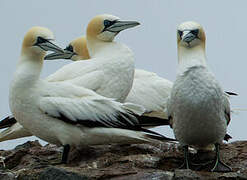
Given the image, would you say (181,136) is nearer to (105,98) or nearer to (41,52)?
(105,98)

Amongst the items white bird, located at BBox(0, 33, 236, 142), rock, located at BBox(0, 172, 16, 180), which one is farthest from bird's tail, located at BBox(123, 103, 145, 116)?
rock, located at BBox(0, 172, 16, 180)

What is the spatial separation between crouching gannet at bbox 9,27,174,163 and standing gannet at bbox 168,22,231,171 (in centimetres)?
54

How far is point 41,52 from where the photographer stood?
1055 centimetres

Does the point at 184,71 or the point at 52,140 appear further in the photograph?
the point at 52,140

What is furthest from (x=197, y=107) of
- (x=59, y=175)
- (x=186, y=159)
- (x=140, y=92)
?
(x=140, y=92)

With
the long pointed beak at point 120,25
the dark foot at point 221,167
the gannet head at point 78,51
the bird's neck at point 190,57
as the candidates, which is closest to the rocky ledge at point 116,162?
the dark foot at point 221,167

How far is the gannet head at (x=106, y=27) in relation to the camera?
12.3 metres

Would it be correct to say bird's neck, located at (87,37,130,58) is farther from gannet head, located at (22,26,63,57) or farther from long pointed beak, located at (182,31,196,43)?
long pointed beak, located at (182,31,196,43)

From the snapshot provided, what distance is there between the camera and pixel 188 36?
996 centimetres

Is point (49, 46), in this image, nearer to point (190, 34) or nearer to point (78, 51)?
point (190, 34)

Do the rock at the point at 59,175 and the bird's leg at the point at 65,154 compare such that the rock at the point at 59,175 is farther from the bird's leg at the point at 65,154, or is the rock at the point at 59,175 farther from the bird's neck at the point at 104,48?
the bird's neck at the point at 104,48

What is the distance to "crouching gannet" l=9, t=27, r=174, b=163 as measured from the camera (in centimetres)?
1016

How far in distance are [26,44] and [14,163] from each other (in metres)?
1.54

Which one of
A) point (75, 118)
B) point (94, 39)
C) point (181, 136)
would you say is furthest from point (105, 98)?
point (94, 39)
